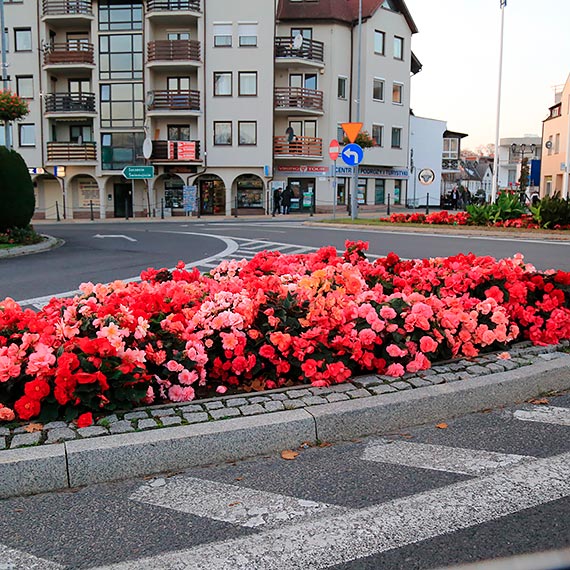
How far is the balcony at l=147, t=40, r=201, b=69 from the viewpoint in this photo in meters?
44.9

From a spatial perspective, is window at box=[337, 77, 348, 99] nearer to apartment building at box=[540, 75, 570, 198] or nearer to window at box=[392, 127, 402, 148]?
window at box=[392, 127, 402, 148]

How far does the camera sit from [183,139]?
4709 centimetres

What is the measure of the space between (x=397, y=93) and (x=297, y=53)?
9549 mm

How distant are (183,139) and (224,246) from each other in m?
30.2

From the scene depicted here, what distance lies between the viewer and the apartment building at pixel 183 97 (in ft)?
150

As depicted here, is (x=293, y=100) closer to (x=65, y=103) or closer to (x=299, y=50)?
(x=299, y=50)

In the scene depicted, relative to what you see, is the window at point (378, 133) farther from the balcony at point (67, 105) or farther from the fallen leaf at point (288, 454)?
the fallen leaf at point (288, 454)

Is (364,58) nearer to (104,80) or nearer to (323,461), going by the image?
(104,80)

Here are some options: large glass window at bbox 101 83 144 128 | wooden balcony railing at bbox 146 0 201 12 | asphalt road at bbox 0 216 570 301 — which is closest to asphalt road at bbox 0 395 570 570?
asphalt road at bbox 0 216 570 301

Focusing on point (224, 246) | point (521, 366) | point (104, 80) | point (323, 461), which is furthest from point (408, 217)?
point (104, 80)

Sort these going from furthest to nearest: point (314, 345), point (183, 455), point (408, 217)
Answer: point (408, 217) < point (314, 345) < point (183, 455)

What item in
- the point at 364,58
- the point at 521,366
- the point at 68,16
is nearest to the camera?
the point at 521,366

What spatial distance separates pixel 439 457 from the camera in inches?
162

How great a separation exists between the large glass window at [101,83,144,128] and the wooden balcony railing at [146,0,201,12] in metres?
4.98
